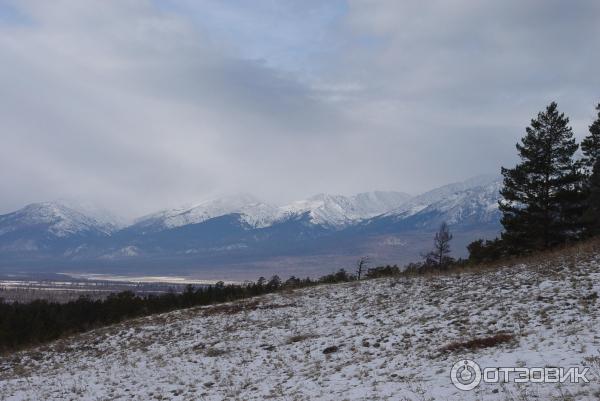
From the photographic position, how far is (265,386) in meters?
15.2

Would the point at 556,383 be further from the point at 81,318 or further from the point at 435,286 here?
the point at 81,318

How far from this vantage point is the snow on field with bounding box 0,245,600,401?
512 inches

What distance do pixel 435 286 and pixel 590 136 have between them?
22.4 meters

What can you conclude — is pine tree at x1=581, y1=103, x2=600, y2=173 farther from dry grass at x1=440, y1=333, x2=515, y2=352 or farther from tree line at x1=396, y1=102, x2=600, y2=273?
dry grass at x1=440, y1=333, x2=515, y2=352

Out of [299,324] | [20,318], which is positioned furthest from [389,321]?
[20,318]

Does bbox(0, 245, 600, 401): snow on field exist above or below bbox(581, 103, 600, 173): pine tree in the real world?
below

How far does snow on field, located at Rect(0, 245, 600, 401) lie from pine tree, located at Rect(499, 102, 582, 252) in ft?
38.4

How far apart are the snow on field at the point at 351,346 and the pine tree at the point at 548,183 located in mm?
11709

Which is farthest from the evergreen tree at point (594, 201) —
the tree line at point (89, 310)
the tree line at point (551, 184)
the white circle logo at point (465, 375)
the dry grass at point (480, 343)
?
the tree line at point (89, 310)

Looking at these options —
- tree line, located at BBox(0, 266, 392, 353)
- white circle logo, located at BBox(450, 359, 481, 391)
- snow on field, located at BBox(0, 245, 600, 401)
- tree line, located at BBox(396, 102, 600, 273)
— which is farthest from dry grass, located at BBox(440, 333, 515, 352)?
tree line, located at BBox(0, 266, 392, 353)

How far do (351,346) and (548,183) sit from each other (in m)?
26.4

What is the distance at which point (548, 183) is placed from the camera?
36875 mm

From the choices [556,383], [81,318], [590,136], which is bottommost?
[81,318]

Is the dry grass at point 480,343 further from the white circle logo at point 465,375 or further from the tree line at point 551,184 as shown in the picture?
the tree line at point 551,184
